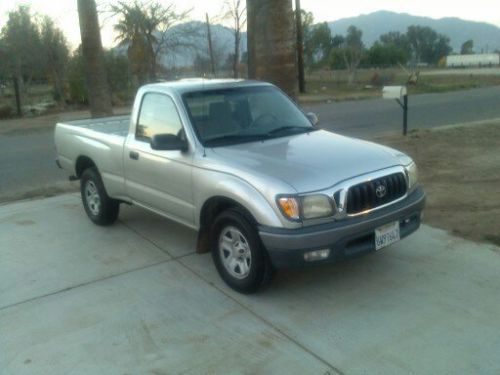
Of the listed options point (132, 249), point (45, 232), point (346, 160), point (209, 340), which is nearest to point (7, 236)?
point (45, 232)

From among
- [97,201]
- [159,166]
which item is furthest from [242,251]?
[97,201]

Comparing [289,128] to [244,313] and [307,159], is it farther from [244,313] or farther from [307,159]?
[244,313]

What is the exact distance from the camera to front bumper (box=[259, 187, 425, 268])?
4000mm

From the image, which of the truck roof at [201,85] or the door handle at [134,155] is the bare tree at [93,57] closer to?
the truck roof at [201,85]

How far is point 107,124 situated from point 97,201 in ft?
3.64

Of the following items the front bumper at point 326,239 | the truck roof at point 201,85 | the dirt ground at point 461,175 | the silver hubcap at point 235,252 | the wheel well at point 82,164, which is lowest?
the dirt ground at point 461,175

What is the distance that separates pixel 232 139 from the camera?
5020 mm

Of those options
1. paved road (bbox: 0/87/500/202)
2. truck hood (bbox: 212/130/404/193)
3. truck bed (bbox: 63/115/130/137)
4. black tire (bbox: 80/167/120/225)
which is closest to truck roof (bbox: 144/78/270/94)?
truck hood (bbox: 212/130/404/193)

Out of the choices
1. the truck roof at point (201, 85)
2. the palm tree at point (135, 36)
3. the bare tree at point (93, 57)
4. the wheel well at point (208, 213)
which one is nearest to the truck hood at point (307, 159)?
the wheel well at point (208, 213)

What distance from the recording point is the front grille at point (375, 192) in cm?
417

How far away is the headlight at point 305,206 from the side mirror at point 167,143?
4.21 feet

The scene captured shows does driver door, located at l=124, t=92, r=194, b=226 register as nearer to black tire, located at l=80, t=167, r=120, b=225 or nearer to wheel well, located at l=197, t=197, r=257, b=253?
wheel well, located at l=197, t=197, r=257, b=253

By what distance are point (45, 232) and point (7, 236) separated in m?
0.43

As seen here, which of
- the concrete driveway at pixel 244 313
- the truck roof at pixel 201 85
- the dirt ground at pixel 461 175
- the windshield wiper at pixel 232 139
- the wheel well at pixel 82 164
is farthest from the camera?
the wheel well at pixel 82 164
